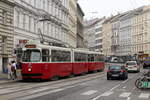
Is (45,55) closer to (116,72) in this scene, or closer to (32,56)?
(32,56)

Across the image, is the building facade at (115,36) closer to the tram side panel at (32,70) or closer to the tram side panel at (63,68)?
the tram side panel at (63,68)

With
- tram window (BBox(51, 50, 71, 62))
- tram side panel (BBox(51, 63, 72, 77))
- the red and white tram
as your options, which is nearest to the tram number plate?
the red and white tram

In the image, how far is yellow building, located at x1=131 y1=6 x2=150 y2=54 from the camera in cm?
10300

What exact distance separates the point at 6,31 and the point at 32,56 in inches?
390

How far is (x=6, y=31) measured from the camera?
3462 cm

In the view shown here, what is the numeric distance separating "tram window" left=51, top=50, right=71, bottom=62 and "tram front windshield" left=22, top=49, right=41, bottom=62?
2060 mm

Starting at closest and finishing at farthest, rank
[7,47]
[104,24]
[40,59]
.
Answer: [40,59] < [7,47] < [104,24]

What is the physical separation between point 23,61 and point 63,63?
535 centimetres

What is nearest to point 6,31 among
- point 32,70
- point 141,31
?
point 32,70

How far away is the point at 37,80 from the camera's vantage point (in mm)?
28594

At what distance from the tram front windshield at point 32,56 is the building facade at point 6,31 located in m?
8.34

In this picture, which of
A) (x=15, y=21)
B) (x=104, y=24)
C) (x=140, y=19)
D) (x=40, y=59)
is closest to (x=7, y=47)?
(x=15, y=21)

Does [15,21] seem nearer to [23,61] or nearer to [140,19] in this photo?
[23,61]

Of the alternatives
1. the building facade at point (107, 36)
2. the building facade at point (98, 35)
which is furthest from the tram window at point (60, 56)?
the building facade at point (98, 35)
